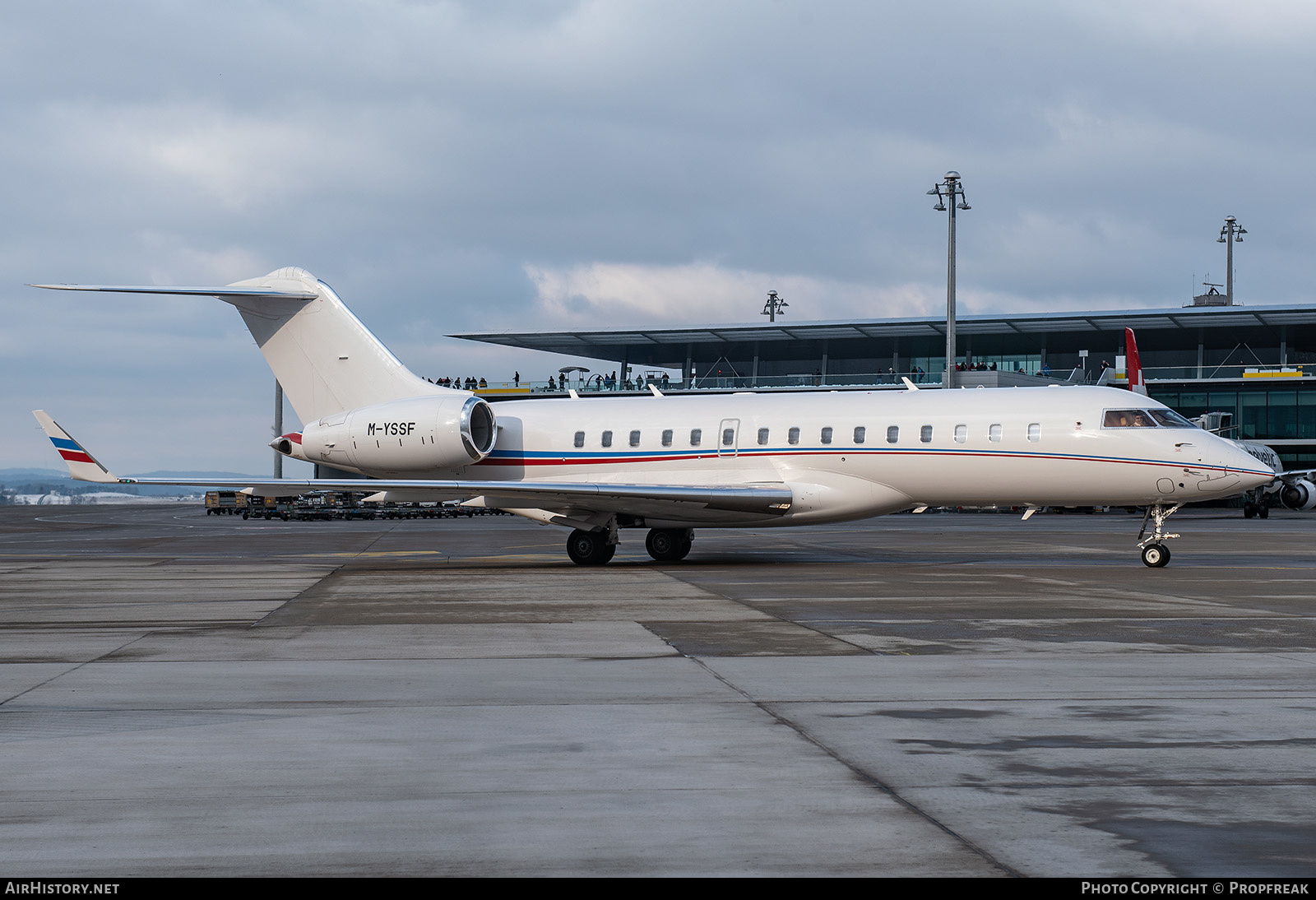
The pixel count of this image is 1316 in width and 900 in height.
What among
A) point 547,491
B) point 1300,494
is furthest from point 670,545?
point 1300,494

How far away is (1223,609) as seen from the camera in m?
14.2

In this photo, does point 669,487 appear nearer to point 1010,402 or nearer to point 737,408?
point 737,408

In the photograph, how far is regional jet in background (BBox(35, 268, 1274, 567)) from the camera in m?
21.4

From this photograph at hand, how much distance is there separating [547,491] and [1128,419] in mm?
10558

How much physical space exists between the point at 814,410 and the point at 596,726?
16.6m

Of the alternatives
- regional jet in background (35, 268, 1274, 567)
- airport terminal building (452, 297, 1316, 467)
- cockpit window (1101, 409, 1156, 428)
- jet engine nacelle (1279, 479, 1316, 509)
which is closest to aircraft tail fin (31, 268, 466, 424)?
regional jet in background (35, 268, 1274, 567)

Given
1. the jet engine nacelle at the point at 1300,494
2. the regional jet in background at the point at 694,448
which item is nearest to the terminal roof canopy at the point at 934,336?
the jet engine nacelle at the point at 1300,494

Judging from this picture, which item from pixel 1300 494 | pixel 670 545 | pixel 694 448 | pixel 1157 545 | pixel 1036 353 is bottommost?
pixel 1300 494

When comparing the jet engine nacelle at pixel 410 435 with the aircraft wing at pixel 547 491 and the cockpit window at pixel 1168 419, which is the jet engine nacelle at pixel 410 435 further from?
the cockpit window at pixel 1168 419

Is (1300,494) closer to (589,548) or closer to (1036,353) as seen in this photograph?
(1036,353)

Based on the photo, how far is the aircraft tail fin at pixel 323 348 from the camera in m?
25.6

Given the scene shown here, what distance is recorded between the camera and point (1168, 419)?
21.6 metres

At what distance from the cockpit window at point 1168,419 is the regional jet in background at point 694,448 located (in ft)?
0.12

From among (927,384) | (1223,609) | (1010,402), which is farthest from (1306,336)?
(1223,609)
